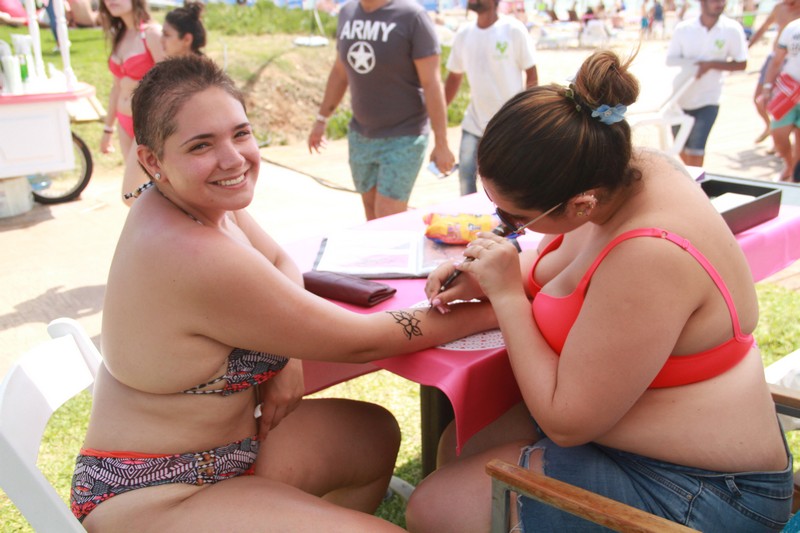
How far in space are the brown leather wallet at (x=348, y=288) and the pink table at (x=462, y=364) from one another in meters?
0.03

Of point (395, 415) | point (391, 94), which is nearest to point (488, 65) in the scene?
point (391, 94)

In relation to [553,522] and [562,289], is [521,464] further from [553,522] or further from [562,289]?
[562,289]

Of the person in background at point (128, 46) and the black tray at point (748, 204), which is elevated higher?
the person in background at point (128, 46)

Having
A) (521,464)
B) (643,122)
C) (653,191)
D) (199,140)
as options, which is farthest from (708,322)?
(643,122)

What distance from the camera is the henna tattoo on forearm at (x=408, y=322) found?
A: 6.19 ft

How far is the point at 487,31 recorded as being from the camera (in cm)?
506

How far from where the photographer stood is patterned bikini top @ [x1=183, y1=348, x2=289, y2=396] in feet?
5.90

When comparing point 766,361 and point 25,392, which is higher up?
point 25,392

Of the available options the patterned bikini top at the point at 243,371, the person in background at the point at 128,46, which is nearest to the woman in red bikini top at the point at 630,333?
the patterned bikini top at the point at 243,371

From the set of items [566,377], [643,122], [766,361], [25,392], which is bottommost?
[766,361]

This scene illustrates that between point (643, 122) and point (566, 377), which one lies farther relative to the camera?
point (643, 122)

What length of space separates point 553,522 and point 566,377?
34cm

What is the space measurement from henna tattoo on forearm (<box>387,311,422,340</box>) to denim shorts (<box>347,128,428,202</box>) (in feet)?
8.46

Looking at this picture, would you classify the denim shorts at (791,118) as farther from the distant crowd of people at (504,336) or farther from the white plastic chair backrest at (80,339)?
the white plastic chair backrest at (80,339)
